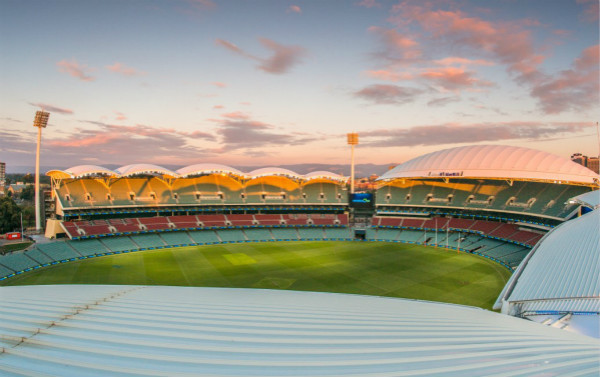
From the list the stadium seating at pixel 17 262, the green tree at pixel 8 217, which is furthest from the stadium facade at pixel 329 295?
the green tree at pixel 8 217

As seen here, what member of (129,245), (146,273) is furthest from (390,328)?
(129,245)

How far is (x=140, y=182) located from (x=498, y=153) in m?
59.4

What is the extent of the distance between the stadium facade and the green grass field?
385cm

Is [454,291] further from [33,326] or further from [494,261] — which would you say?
[33,326]

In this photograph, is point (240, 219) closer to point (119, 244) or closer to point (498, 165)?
point (119, 244)

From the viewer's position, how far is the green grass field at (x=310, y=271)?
2870 cm

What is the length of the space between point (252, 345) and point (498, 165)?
49.2m

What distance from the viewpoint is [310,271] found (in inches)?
1345

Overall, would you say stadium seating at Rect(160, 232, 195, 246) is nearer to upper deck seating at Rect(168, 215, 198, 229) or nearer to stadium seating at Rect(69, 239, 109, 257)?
upper deck seating at Rect(168, 215, 198, 229)

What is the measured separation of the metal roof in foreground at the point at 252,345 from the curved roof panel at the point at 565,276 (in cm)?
459

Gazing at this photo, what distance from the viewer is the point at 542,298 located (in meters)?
11.7

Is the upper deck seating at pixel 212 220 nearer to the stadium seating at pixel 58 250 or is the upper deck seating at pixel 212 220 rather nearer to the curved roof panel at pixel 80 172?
the curved roof panel at pixel 80 172

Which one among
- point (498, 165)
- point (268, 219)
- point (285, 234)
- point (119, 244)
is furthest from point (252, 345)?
point (268, 219)

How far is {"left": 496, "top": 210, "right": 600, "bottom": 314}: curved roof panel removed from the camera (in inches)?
427
